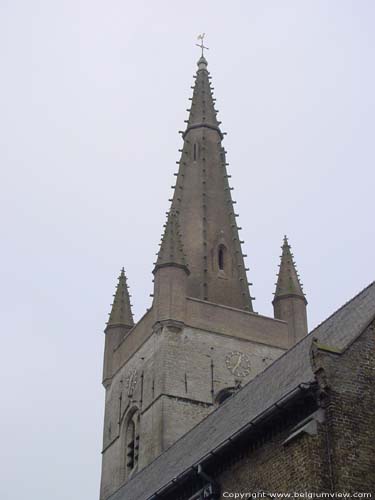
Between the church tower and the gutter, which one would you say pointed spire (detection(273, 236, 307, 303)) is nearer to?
the church tower

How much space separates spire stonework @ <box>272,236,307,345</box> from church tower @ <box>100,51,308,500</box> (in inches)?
11.8

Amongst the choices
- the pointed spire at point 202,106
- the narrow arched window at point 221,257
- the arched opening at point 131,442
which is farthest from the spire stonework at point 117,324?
the pointed spire at point 202,106

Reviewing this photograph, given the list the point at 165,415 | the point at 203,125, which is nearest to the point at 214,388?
the point at 165,415

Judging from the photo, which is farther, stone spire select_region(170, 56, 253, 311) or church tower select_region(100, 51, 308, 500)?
stone spire select_region(170, 56, 253, 311)

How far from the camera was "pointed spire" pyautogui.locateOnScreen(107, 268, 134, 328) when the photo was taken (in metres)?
44.1

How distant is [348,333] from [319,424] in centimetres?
277

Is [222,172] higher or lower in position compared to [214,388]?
higher

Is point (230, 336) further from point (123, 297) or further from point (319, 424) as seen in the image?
point (319, 424)

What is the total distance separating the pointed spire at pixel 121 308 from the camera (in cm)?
4406

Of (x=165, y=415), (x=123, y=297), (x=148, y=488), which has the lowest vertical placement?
(x=148, y=488)

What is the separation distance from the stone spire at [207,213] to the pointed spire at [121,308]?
4.30 m

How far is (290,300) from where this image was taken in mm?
42000

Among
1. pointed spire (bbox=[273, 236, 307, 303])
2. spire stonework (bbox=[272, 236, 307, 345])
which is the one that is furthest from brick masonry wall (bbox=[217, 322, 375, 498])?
pointed spire (bbox=[273, 236, 307, 303])

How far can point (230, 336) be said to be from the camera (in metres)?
39.1
